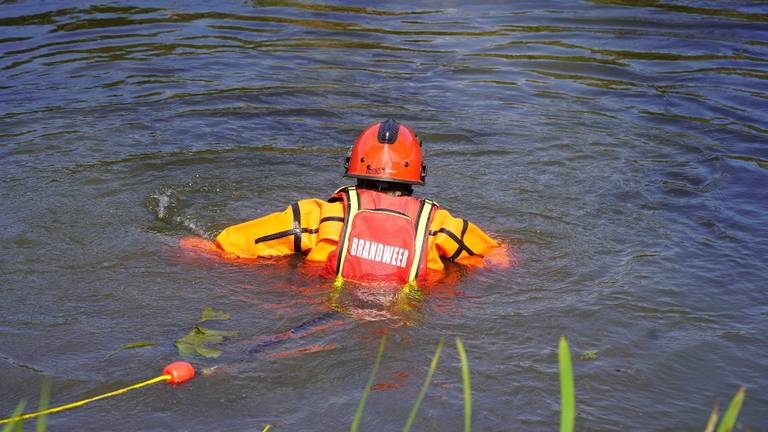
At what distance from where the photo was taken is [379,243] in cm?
587

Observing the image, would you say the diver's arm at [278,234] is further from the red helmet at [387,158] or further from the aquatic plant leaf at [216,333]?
the aquatic plant leaf at [216,333]

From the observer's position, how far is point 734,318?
584 cm

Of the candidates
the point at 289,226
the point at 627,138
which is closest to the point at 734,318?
the point at 289,226

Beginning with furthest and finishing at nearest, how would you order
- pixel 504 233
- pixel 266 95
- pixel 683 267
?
pixel 266 95 → pixel 504 233 → pixel 683 267

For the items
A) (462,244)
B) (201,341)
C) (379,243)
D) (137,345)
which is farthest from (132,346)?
(462,244)

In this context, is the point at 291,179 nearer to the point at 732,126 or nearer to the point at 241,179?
the point at 241,179

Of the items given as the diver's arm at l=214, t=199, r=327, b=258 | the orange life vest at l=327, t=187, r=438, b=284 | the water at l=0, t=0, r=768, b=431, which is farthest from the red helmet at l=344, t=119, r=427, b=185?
the water at l=0, t=0, r=768, b=431

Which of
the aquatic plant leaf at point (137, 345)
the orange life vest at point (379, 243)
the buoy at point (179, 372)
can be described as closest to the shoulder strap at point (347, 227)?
the orange life vest at point (379, 243)

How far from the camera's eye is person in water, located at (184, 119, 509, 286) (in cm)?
588

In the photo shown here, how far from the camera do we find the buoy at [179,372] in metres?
4.70

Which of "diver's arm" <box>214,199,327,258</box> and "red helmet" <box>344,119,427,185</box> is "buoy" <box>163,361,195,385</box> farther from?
"red helmet" <box>344,119,427,185</box>

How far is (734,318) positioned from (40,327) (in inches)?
166

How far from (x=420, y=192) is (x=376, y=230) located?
8.65 feet

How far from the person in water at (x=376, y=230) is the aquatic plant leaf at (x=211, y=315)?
0.73m
